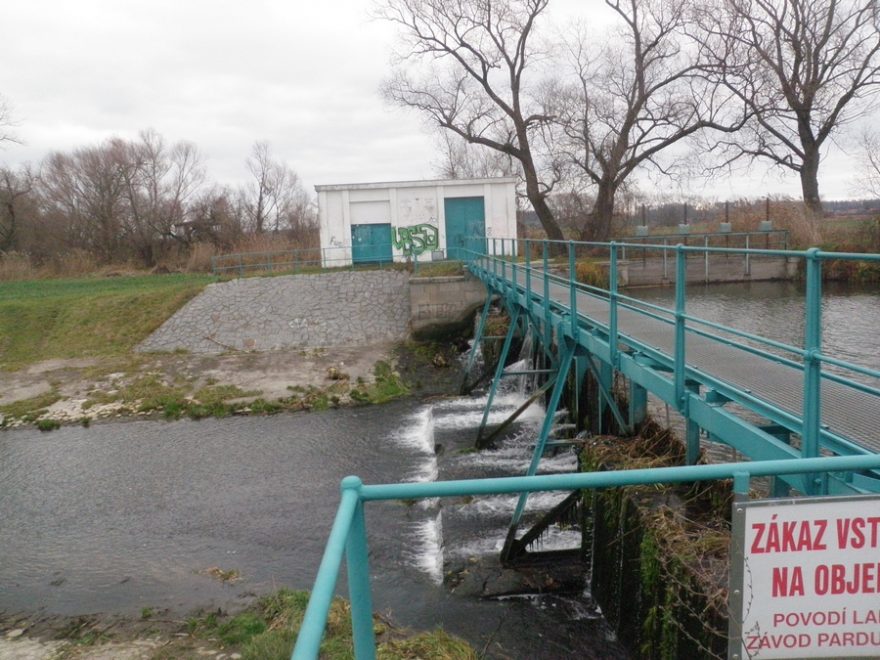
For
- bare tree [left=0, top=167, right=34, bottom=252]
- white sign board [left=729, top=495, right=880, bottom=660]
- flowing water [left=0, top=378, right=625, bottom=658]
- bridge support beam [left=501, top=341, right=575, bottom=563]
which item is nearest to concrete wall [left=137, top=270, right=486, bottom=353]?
flowing water [left=0, top=378, right=625, bottom=658]

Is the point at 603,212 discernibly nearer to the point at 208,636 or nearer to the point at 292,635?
the point at 208,636

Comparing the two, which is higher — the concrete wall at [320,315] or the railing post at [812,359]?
the railing post at [812,359]

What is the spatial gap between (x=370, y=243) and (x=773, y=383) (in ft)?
79.5

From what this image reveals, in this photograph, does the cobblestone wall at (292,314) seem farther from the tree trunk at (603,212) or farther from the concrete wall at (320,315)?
the tree trunk at (603,212)

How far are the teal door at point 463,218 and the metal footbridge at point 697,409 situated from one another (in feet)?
53.7

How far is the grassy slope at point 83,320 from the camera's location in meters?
21.8

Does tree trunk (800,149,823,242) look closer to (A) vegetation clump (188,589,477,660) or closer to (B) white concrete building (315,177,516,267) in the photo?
(B) white concrete building (315,177,516,267)

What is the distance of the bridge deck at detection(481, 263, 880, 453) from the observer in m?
4.56

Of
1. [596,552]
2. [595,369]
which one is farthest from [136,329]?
[596,552]

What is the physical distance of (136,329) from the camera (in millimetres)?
22734

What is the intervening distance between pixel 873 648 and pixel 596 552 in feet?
17.3

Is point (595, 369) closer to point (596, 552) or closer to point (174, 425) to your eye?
point (596, 552)

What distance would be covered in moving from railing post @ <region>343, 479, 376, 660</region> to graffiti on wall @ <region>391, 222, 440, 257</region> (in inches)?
1054

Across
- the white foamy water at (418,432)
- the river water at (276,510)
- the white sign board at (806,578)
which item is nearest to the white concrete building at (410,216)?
the river water at (276,510)
